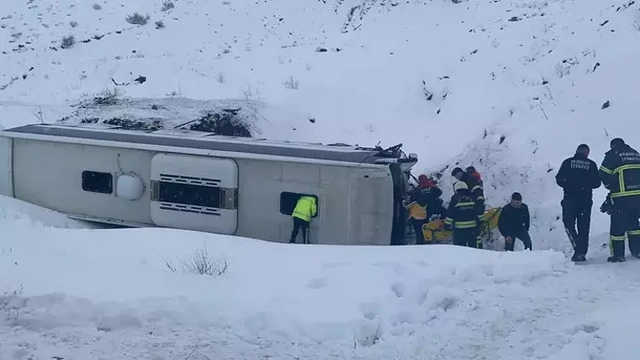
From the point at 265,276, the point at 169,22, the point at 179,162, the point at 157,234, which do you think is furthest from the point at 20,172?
the point at 169,22

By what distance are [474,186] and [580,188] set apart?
195cm

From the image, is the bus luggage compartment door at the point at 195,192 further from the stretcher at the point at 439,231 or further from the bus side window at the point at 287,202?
the stretcher at the point at 439,231

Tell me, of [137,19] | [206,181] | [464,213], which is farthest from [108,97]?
[464,213]

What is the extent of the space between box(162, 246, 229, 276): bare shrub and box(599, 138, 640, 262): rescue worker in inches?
202

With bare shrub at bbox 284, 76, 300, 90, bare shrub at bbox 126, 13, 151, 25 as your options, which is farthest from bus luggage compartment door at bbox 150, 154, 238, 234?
bare shrub at bbox 126, 13, 151, 25

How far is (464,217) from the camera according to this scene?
11125mm

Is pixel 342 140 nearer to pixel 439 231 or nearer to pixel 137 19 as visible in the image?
pixel 439 231

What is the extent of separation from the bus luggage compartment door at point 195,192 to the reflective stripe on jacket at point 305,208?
121 centimetres

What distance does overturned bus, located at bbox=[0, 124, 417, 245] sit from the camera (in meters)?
11.1

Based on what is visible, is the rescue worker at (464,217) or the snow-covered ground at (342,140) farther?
the rescue worker at (464,217)

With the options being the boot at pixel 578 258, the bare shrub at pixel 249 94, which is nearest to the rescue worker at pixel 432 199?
the boot at pixel 578 258

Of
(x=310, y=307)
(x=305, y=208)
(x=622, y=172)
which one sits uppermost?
(x=622, y=172)

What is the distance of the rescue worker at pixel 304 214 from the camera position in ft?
36.2

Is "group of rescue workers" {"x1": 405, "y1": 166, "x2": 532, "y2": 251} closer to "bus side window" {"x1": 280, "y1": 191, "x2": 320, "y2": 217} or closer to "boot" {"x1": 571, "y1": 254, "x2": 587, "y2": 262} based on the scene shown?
"boot" {"x1": 571, "y1": 254, "x2": 587, "y2": 262}
